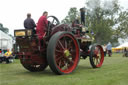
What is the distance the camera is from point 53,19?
6.21 meters

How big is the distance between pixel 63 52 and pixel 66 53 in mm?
96

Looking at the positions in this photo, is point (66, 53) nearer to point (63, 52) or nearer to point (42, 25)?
point (63, 52)

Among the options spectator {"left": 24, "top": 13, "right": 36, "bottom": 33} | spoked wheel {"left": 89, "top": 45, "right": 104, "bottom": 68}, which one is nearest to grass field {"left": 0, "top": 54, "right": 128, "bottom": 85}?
spoked wheel {"left": 89, "top": 45, "right": 104, "bottom": 68}

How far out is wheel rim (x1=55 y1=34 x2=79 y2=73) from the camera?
5500 mm

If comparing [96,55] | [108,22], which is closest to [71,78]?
[96,55]

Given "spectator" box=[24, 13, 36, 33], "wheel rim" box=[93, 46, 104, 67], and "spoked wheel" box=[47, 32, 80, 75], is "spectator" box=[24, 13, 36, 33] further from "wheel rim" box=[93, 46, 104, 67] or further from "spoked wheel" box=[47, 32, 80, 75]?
"wheel rim" box=[93, 46, 104, 67]

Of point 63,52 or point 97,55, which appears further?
point 97,55

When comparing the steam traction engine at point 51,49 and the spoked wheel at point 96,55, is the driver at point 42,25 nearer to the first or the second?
the steam traction engine at point 51,49

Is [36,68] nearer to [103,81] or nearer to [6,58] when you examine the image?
[103,81]

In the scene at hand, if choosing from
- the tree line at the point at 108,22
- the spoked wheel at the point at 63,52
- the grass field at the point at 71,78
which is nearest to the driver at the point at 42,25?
the spoked wheel at the point at 63,52

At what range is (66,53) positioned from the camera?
18.2ft

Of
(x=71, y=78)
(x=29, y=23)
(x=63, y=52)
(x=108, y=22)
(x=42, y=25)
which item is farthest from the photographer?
(x=108, y=22)

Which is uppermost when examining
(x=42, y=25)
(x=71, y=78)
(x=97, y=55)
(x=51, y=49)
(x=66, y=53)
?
(x=42, y=25)

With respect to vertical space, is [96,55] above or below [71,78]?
above
